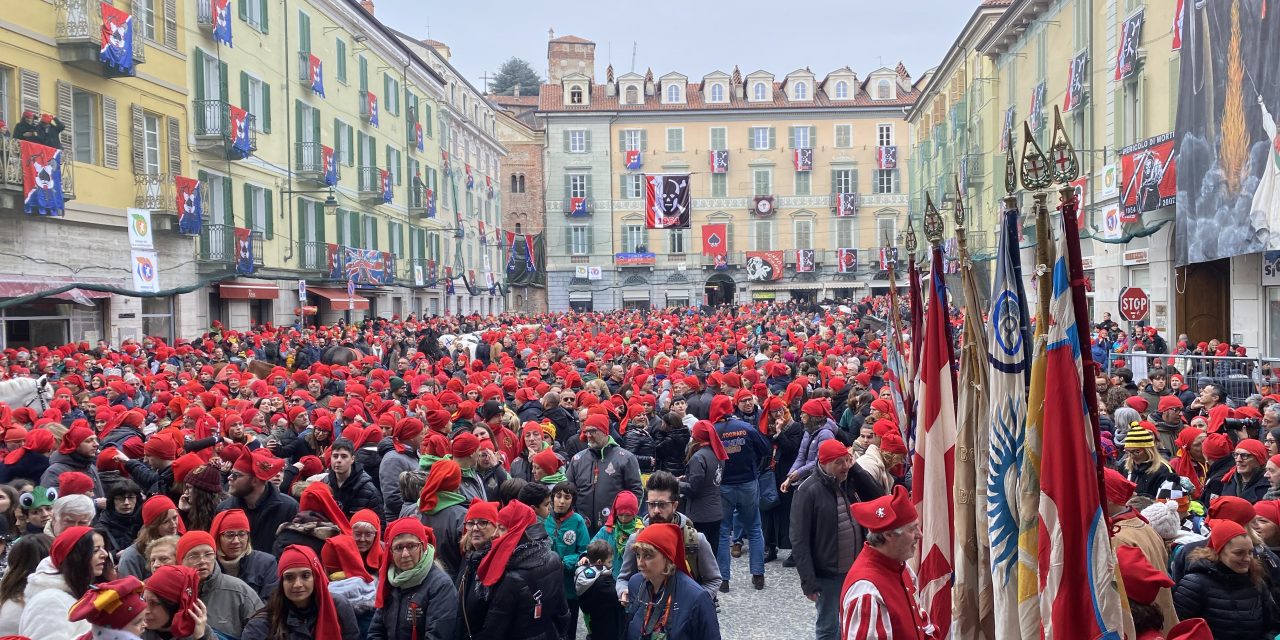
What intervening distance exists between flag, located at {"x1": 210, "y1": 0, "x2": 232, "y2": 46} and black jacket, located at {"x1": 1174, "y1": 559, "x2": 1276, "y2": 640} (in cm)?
2688

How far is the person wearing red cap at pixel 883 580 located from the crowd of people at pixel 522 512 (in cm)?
1

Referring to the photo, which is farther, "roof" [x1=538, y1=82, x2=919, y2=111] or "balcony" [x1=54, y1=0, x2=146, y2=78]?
"roof" [x1=538, y1=82, x2=919, y2=111]

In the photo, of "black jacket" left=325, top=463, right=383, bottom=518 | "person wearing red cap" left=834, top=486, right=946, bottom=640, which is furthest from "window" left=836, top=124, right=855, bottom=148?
"person wearing red cap" left=834, top=486, right=946, bottom=640

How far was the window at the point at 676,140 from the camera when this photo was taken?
62.2 m

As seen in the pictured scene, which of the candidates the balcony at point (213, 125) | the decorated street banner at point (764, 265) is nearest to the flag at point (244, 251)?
the balcony at point (213, 125)

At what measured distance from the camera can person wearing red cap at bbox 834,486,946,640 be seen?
13.3 feet

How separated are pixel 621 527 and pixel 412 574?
1962 millimetres

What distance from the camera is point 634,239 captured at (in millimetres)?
62750

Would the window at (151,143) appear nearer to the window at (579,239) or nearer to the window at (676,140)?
the window at (579,239)

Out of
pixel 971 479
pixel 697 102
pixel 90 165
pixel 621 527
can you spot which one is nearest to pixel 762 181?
pixel 697 102

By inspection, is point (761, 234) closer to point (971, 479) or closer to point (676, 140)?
point (676, 140)

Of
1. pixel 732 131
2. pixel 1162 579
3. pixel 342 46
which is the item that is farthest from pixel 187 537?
pixel 732 131

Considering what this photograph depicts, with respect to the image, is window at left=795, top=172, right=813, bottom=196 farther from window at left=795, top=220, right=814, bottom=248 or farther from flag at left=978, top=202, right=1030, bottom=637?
flag at left=978, top=202, right=1030, bottom=637

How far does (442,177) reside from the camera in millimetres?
49938
